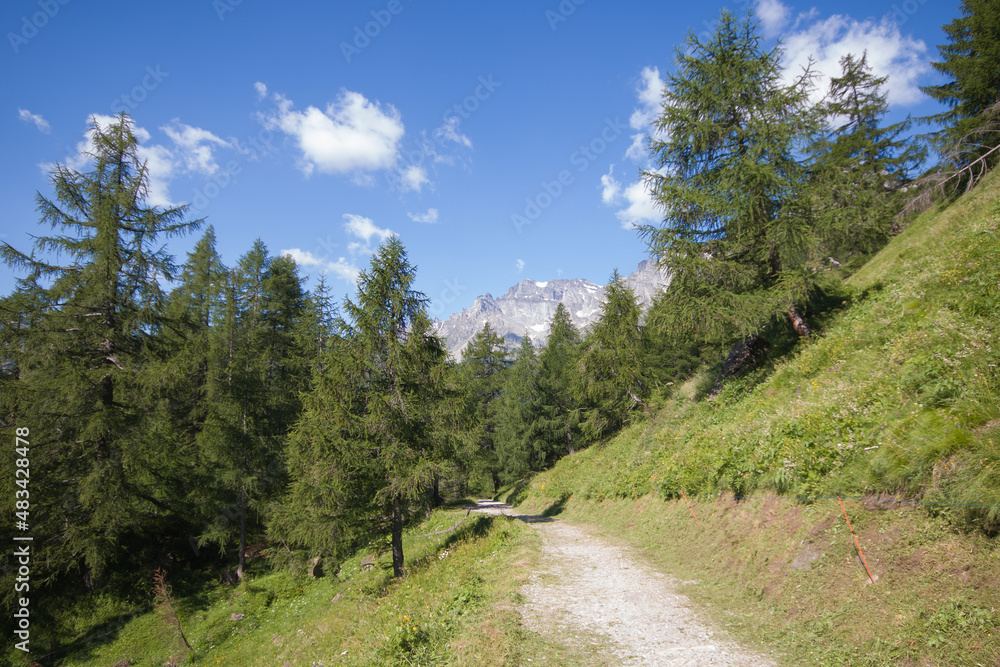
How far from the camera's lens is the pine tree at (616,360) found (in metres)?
25.1

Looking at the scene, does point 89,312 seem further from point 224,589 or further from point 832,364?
point 832,364

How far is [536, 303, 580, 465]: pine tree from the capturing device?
35.2 metres

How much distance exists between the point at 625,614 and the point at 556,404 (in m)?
30.1

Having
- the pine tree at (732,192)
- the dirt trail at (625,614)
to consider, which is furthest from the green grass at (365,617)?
the pine tree at (732,192)

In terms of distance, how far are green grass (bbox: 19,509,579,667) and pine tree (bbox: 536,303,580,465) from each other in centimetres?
1524

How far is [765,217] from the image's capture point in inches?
516

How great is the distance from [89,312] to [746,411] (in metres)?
22.1

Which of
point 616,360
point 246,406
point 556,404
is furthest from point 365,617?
point 556,404

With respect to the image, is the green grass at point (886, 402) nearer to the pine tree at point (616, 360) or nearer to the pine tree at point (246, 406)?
the pine tree at point (616, 360)

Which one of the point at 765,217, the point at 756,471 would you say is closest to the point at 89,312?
the point at 756,471

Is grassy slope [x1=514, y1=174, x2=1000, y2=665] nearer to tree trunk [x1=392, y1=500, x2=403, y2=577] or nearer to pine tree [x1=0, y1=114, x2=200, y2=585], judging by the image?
tree trunk [x1=392, y1=500, x2=403, y2=577]

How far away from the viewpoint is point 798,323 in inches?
544

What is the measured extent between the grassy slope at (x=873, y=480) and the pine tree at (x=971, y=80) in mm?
7621

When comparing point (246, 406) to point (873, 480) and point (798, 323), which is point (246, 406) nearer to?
point (873, 480)
